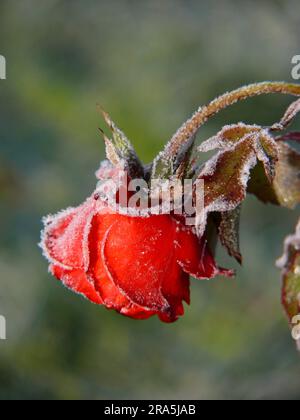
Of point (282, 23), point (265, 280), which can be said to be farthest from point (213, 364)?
point (282, 23)

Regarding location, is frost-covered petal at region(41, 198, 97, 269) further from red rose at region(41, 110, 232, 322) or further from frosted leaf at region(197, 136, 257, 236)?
frosted leaf at region(197, 136, 257, 236)

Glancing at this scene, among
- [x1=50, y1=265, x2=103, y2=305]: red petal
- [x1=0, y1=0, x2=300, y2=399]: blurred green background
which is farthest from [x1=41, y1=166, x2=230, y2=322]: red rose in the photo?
[x1=0, y1=0, x2=300, y2=399]: blurred green background

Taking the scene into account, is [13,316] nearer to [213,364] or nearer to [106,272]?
[213,364]

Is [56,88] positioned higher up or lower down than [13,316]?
higher up

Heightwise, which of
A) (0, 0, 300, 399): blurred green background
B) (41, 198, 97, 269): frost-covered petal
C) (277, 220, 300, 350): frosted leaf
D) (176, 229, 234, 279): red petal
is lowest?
(277, 220, 300, 350): frosted leaf

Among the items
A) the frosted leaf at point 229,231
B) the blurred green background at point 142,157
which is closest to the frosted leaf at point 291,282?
the frosted leaf at point 229,231

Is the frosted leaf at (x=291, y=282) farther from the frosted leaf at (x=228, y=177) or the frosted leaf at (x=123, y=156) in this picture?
the frosted leaf at (x=123, y=156)

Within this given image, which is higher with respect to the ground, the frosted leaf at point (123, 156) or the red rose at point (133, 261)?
the frosted leaf at point (123, 156)
